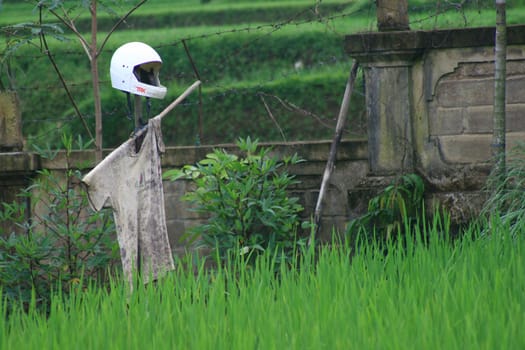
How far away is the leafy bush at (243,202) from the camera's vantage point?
22.2 ft

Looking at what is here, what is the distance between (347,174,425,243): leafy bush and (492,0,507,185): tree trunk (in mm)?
560

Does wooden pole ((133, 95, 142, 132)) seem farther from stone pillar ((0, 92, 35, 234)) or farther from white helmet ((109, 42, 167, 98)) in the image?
stone pillar ((0, 92, 35, 234))

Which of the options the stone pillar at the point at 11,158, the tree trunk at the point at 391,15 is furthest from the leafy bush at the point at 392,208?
the stone pillar at the point at 11,158

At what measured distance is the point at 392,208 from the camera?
673cm

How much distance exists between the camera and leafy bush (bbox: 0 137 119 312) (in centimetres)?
648

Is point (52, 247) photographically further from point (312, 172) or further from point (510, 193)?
point (510, 193)

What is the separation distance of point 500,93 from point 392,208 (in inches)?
39.7

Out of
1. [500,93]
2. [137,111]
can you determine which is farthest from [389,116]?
[137,111]

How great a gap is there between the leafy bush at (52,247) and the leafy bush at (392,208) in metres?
1.65

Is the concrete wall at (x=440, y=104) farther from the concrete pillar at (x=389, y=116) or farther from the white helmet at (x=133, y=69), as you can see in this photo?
the white helmet at (x=133, y=69)

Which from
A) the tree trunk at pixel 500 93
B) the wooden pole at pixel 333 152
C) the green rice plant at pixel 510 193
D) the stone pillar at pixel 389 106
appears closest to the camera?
the green rice plant at pixel 510 193

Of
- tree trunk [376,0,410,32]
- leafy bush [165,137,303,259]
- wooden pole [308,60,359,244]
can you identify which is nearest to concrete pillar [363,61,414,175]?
wooden pole [308,60,359,244]

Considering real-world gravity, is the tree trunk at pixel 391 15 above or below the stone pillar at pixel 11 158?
above

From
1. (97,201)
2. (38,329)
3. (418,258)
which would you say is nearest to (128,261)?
(97,201)
